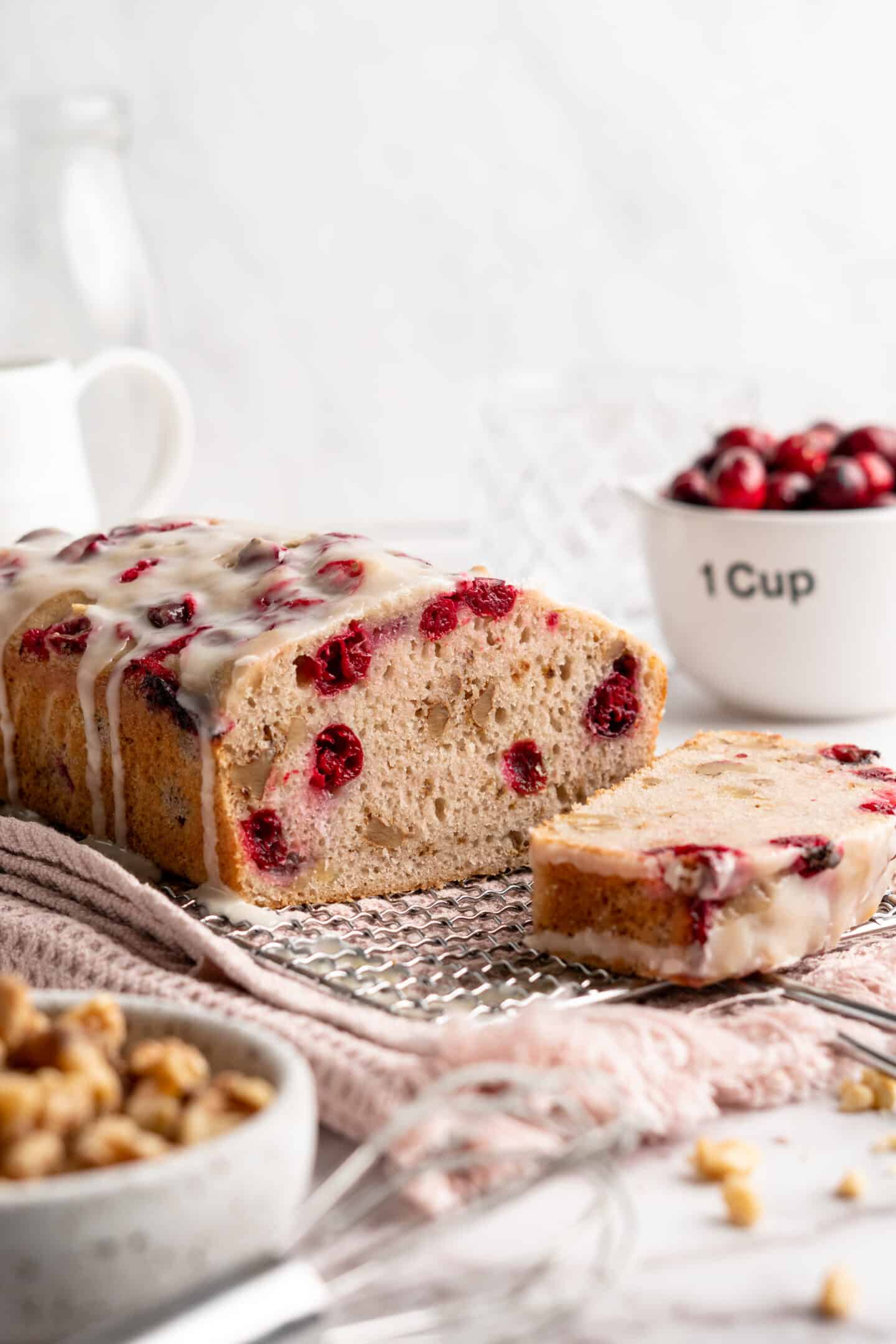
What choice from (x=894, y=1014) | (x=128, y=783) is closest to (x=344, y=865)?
(x=128, y=783)

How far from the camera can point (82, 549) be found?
295 centimetres

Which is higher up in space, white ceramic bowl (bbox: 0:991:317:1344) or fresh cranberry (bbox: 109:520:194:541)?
fresh cranberry (bbox: 109:520:194:541)

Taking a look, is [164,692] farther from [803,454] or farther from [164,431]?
[803,454]

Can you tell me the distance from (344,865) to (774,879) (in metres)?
0.69

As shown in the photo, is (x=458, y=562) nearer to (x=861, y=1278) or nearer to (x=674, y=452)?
(x=674, y=452)

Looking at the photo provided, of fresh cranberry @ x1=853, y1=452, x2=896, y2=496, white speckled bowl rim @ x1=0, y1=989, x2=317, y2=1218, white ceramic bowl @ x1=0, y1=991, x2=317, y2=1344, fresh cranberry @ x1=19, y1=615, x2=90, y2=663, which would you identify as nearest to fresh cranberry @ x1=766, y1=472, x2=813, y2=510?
fresh cranberry @ x1=853, y1=452, x2=896, y2=496

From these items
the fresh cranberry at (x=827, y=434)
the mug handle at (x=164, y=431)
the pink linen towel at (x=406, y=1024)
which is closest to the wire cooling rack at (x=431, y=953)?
the pink linen towel at (x=406, y=1024)

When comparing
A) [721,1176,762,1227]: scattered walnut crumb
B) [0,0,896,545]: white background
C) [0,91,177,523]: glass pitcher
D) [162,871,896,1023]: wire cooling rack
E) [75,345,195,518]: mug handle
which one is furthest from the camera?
[0,0,896,545]: white background

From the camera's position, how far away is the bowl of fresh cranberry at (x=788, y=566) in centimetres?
342

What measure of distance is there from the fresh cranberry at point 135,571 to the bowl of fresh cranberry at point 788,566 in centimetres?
123

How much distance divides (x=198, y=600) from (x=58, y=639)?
0.25m

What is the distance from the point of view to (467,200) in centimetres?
528

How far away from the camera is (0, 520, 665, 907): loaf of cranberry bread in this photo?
2453 millimetres

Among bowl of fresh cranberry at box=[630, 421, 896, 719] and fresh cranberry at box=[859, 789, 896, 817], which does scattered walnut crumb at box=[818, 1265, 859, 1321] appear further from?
bowl of fresh cranberry at box=[630, 421, 896, 719]
